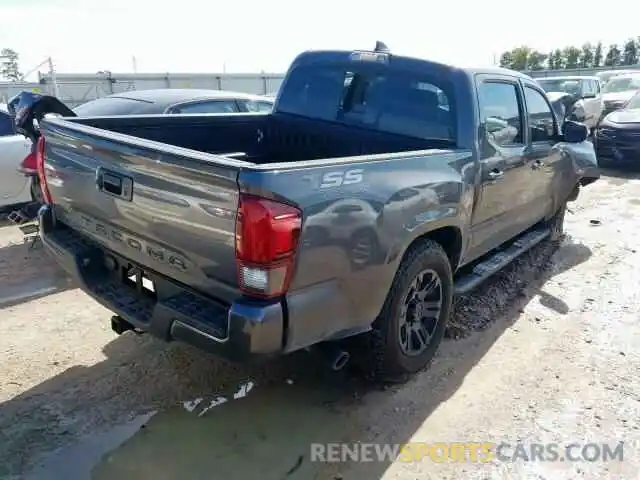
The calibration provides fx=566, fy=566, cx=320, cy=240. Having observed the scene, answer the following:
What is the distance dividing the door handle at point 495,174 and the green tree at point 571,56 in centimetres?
5031

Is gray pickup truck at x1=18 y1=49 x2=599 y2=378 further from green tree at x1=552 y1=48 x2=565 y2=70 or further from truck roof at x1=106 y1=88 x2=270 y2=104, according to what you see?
green tree at x1=552 y1=48 x2=565 y2=70

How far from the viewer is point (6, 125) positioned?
6965 mm

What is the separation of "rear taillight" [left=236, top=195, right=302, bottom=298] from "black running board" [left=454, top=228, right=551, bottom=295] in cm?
193

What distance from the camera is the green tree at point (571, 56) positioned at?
48.6 metres

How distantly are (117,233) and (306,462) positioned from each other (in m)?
1.55

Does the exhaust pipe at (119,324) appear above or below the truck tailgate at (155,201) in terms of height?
below

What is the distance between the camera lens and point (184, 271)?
107 inches

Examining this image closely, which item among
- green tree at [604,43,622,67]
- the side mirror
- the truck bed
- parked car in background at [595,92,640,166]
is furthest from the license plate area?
green tree at [604,43,622,67]

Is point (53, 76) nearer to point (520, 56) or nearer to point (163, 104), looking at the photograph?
point (163, 104)

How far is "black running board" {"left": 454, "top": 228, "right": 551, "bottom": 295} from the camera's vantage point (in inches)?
166

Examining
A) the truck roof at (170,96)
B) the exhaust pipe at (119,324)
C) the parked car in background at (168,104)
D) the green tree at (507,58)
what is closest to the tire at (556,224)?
the parked car in background at (168,104)

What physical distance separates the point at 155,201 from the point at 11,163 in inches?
203

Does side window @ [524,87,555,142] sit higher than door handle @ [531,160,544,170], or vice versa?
side window @ [524,87,555,142]

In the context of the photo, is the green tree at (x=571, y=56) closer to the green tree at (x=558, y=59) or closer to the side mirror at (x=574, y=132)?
the green tree at (x=558, y=59)
